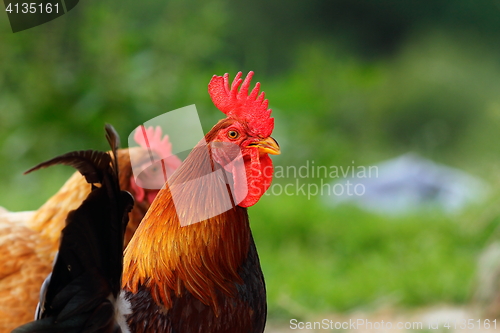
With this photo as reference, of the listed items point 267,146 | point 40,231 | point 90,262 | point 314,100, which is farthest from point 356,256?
point 90,262

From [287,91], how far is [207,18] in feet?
4.29

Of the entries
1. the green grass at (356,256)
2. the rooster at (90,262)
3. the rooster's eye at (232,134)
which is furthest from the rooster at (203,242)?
the green grass at (356,256)

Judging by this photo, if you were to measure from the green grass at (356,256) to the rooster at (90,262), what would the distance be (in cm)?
203

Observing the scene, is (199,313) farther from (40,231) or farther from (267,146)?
(40,231)

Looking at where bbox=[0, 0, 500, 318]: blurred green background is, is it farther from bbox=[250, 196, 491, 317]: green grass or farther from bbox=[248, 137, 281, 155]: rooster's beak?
bbox=[248, 137, 281, 155]: rooster's beak

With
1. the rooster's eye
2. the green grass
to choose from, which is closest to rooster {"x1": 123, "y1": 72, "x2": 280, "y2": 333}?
the rooster's eye

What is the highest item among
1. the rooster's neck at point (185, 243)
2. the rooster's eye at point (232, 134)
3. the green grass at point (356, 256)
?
the green grass at point (356, 256)

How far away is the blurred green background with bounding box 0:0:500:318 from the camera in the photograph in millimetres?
4094

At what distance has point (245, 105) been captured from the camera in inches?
67.0

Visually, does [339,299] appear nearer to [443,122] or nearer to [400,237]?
[400,237]

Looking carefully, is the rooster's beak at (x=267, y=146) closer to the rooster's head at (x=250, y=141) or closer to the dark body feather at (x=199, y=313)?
the rooster's head at (x=250, y=141)

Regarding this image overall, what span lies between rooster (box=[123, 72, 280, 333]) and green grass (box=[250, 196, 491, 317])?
1.83 metres

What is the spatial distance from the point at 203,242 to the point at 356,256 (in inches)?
113

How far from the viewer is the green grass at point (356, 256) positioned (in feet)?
11.8
